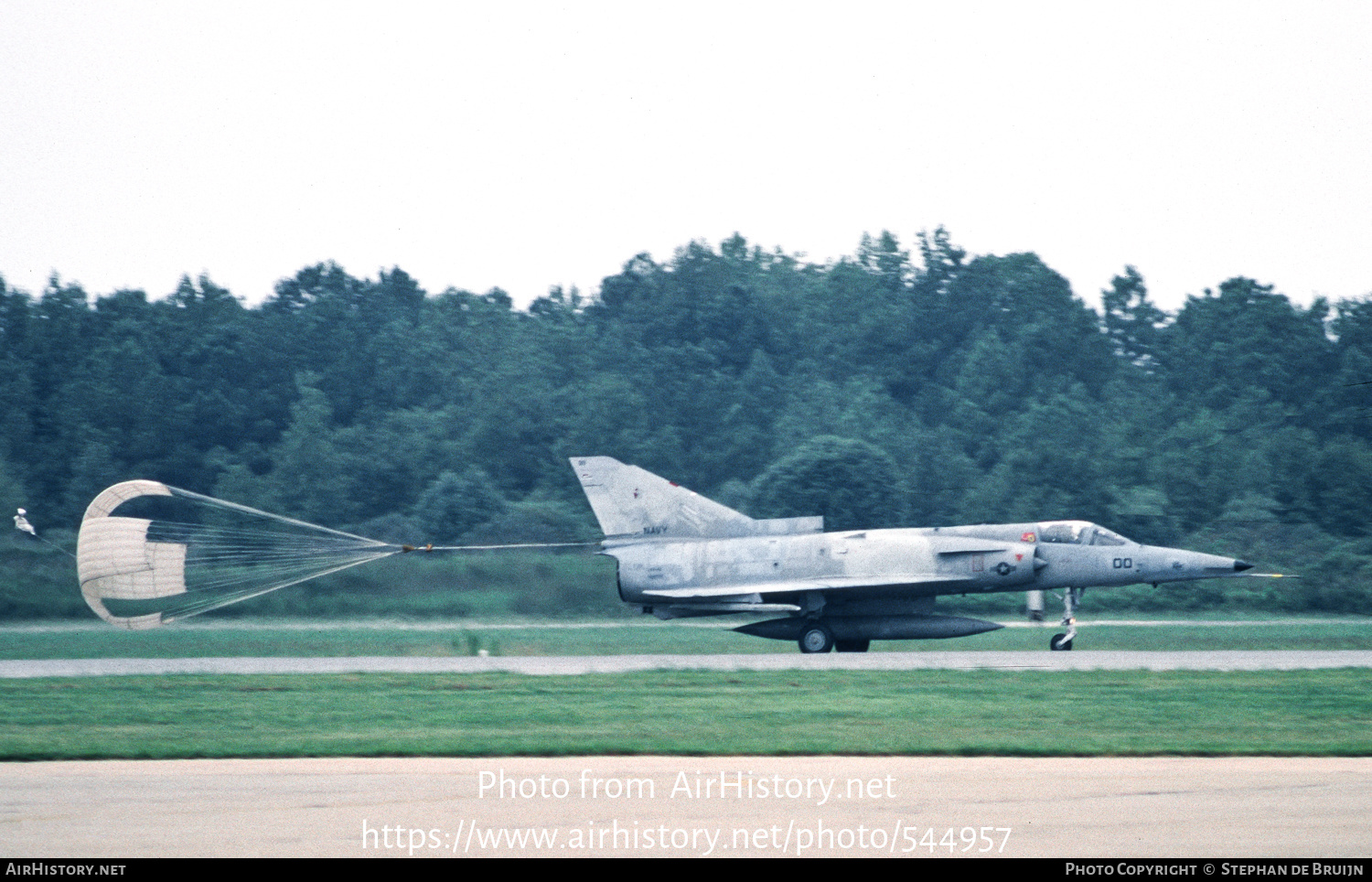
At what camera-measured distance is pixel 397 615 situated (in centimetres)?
2670

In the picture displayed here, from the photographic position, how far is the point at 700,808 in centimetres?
852

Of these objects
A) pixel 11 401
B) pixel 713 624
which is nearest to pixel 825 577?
pixel 713 624

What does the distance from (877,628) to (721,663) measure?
3.78 m

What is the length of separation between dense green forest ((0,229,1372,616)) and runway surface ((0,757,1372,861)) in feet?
79.6

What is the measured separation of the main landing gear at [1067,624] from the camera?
21438 mm

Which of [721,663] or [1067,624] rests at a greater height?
[1067,624]

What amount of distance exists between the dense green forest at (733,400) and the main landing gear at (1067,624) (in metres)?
11.0

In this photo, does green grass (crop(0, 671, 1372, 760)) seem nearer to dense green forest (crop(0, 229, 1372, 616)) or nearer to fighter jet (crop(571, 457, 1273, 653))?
fighter jet (crop(571, 457, 1273, 653))

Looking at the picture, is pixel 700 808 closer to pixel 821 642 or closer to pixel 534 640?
pixel 821 642

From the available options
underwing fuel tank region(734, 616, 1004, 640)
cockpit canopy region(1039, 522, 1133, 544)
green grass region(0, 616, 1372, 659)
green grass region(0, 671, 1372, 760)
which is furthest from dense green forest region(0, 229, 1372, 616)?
green grass region(0, 671, 1372, 760)

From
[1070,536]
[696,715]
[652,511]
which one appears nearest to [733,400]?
[652,511]

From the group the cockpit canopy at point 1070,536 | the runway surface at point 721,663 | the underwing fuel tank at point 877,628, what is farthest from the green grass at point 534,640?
the cockpit canopy at point 1070,536

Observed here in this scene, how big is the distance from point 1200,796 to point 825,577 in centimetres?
1451

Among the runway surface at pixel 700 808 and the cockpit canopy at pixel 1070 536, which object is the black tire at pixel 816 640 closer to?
the cockpit canopy at pixel 1070 536
